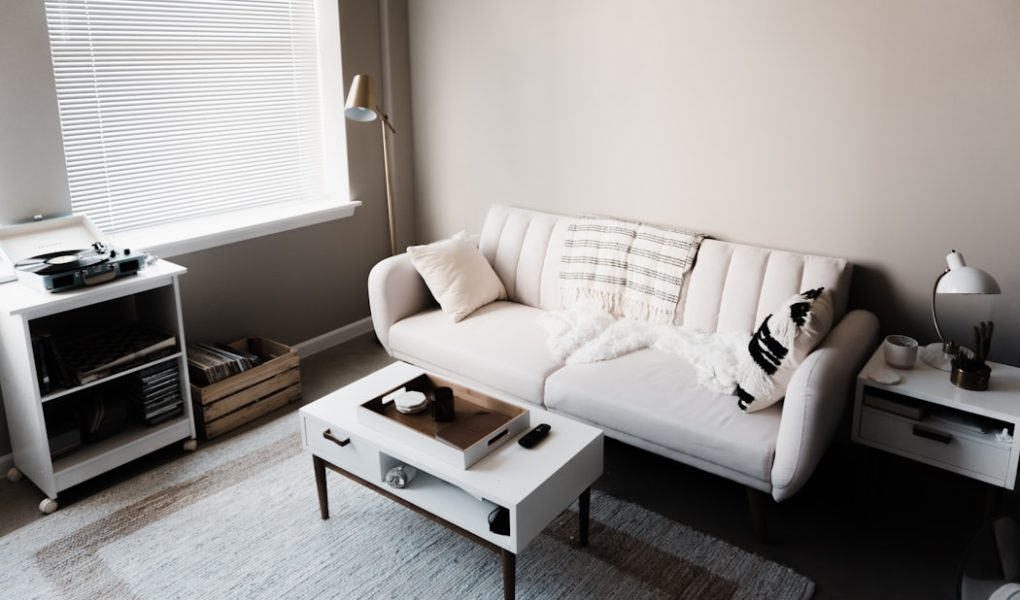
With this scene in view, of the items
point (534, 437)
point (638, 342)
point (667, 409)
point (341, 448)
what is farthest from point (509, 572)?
point (638, 342)

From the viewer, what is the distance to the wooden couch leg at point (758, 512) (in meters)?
2.52

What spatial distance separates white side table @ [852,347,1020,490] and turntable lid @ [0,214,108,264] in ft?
9.02

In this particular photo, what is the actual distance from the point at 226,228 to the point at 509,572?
85.6 inches

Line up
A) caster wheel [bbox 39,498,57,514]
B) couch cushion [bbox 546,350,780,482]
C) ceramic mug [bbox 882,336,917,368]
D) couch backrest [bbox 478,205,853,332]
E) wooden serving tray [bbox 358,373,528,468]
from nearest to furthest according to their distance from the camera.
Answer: wooden serving tray [bbox 358,373,528,468]
couch cushion [bbox 546,350,780,482]
ceramic mug [bbox 882,336,917,368]
caster wheel [bbox 39,498,57,514]
couch backrest [bbox 478,205,853,332]

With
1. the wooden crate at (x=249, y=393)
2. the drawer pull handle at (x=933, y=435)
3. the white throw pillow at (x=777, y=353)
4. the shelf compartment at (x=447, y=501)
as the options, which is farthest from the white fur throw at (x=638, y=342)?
the wooden crate at (x=249, y=393)

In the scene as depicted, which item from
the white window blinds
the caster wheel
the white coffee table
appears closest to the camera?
the white coffee table

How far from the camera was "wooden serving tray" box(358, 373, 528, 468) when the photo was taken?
226cm

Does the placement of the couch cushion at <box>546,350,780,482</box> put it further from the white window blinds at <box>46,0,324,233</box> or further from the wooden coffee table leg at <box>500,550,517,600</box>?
the white window blinds at <box>46,0,324,233</box>

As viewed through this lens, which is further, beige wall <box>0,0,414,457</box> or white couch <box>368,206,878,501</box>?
beige wall <box>0,0,414,457</box>

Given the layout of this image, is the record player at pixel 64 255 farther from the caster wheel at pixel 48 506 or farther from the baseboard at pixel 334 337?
the baseboard at pixel 334 337

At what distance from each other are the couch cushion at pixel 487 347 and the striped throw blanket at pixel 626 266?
27 centimetres

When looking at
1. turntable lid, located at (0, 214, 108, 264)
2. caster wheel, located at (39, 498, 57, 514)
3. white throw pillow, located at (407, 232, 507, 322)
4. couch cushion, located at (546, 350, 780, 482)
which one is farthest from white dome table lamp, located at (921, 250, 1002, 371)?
caster wheel, located at (39, 498, 57, 514)

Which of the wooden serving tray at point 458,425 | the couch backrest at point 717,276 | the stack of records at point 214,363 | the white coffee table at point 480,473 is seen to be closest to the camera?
the white coffee table at point 480,473

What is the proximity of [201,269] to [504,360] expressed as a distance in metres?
1.46
